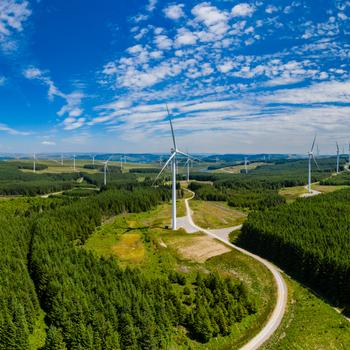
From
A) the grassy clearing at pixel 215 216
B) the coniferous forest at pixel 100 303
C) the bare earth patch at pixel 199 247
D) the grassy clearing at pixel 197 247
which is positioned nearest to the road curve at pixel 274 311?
the coniferous forest at pixel 100 303

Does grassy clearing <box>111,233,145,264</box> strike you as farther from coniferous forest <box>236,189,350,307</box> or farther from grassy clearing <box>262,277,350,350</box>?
grassy clearing <box>262,277,350,350</box>

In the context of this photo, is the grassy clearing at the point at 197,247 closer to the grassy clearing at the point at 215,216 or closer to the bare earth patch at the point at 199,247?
the bare earth patch at the point at 199,247

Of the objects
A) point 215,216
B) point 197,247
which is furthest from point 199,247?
point 215,216

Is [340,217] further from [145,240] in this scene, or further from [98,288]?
[98,288]

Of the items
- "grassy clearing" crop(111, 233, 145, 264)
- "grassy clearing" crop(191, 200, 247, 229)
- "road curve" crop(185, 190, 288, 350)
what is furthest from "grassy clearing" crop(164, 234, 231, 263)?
"grassy clearing" crop(191, 200, 247, 229)

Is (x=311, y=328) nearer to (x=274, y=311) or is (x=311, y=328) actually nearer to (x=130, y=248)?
(x=274, y=311)
